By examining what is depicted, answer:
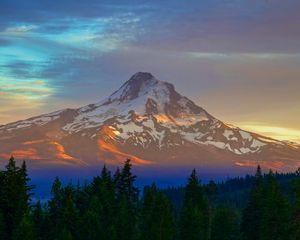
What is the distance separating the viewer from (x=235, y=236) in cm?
10638

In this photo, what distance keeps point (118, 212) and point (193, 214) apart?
8805 millimetres

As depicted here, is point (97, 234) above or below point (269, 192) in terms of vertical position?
below

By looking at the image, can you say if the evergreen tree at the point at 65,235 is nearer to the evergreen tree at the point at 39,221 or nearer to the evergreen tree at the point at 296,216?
the evergreen tree at the point at 39,221

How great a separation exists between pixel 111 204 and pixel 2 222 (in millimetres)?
21083

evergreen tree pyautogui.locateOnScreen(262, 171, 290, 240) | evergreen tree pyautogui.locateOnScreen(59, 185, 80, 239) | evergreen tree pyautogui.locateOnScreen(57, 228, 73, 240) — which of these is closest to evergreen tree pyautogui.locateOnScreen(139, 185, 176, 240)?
evergreen tree pyautogui.locateOnScreen(59, 185, 80, 239)

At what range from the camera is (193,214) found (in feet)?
297

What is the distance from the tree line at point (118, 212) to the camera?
7450 cm

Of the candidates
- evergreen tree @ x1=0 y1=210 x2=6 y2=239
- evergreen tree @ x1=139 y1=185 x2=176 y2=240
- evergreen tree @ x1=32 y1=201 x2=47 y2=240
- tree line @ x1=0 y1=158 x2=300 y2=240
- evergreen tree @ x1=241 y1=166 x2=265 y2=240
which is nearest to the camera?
evergreen tree @ x1=0 y1=210 x2=6 y2=239

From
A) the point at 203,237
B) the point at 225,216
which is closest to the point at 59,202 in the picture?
the point at 203,237

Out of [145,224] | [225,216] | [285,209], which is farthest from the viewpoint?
[225,216]

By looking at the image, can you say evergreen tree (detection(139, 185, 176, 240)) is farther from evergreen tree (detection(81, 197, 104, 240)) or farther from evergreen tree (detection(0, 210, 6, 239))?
evergreen tree (detection(0, 210, 6, 239))

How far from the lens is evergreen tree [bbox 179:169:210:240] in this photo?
298 ft

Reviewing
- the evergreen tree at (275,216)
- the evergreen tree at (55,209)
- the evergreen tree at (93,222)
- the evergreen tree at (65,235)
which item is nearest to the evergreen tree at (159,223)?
the evergreen tree at (93,222)

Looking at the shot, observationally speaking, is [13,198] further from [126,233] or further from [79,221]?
[126,233]
